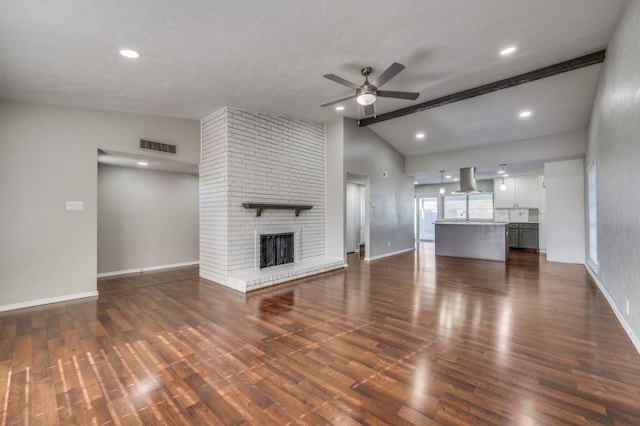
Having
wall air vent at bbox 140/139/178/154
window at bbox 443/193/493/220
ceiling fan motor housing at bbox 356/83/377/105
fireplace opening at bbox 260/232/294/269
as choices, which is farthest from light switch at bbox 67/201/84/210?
window at bbox 443/193/493/220

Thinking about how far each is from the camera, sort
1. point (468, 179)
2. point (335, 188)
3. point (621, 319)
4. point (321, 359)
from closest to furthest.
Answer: point (321, 359) < point (621, 319) < point (335, 188) < point (468, 179)

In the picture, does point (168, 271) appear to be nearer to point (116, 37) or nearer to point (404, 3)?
point (116, 37)

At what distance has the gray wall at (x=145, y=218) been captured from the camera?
5484 millimetres

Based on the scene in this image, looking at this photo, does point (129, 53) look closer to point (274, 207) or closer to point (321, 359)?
point (274, 207)

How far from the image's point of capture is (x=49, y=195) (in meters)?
3.87

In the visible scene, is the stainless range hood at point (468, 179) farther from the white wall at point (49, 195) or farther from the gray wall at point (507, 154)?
the white wall at point (49, 195)

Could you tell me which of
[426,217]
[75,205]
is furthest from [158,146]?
[426,217]

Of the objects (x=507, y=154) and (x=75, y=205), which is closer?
(x=75, y=205)

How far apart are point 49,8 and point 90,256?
326 centimetres

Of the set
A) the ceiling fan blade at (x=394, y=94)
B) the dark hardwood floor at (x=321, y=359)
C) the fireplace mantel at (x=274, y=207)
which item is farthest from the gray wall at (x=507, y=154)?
the ceiling fan blade at (x=394, y=94)

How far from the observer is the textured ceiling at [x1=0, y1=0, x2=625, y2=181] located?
2.48 meters

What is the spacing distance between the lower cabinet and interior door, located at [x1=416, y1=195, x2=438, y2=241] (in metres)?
3.58

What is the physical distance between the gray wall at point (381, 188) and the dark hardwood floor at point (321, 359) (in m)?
3.28

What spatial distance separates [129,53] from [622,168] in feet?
17.2
